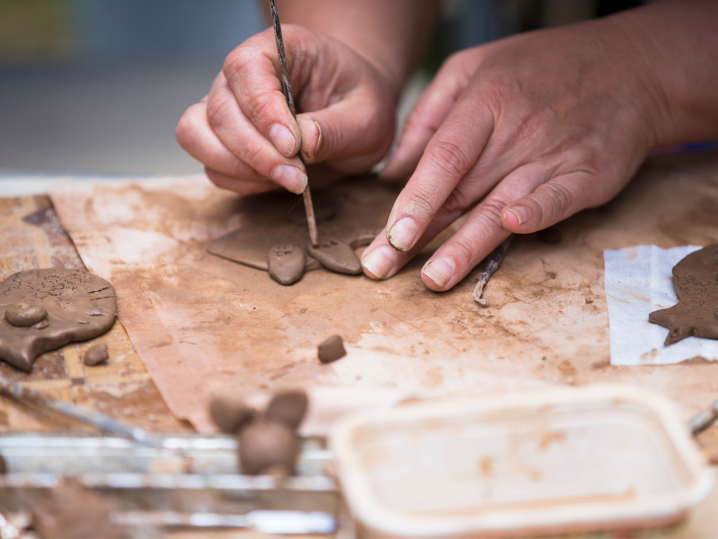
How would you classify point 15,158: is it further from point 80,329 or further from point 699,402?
point 699,402

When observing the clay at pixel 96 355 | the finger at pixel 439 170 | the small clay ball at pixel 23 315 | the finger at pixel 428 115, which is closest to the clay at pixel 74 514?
the clay at pixel 96 355

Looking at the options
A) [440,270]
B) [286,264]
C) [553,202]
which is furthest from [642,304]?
[286,264]

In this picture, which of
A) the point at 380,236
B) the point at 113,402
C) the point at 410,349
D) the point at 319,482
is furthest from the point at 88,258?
the point at 319,482

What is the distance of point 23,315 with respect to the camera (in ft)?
4.66

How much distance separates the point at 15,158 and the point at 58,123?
25.1 inches

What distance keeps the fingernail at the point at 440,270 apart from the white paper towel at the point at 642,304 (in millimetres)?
413

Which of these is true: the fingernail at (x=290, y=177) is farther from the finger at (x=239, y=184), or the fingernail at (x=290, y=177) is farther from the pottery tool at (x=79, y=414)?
the pottery tool at (x=79, y=414)

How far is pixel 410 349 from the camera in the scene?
4.71 ft

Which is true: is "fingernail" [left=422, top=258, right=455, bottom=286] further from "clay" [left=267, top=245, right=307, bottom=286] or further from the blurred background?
the blurred background

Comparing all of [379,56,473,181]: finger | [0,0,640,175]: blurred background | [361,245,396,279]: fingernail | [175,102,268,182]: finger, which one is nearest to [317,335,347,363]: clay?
[361,245,396,279]: fingernail

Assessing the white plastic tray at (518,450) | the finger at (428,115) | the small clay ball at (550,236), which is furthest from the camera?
the finger at (428,115)

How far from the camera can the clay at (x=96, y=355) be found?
1.38m

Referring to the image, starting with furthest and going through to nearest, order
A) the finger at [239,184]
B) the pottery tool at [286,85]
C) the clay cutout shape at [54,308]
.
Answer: the finger at [239,184] < the pottery tool at [286,85] < the clay cutout shape at [54,308]

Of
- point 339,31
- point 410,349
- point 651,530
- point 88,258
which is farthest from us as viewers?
point 339,31
